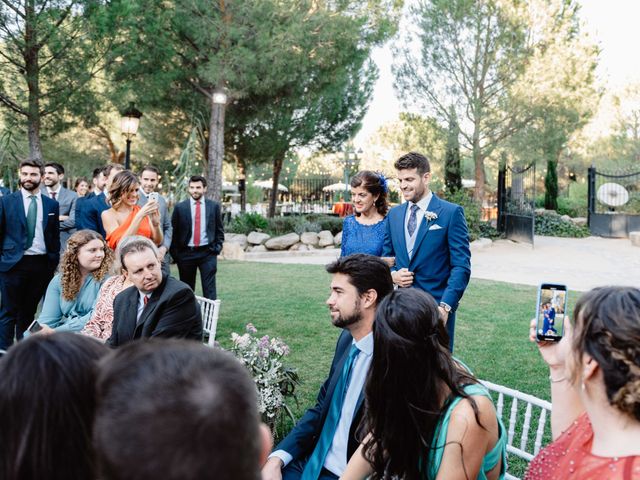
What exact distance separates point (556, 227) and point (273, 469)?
22.1m

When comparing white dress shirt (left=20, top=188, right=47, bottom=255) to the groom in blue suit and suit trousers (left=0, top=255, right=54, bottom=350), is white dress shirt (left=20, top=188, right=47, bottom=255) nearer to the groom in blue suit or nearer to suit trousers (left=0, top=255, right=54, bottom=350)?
Answer: suit trousers (left=0, top=255, right=54, bottom=350)

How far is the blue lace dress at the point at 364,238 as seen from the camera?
484cm

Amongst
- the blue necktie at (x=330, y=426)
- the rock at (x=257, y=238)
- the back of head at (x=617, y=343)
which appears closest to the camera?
the back of head at (x=617, y=343)

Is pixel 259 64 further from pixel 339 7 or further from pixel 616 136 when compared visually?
pixel 616 136

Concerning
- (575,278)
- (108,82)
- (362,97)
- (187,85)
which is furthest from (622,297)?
(362,97)

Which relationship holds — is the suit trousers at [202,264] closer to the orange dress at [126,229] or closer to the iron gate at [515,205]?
the orange dress at [126,229]

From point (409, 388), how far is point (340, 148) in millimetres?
22007

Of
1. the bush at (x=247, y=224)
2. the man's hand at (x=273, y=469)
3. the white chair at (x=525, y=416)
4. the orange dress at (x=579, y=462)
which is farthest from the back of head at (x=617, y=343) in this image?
the bush at (x=247, y=224)

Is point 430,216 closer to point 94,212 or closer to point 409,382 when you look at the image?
point 409,382

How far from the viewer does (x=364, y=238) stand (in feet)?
16.0

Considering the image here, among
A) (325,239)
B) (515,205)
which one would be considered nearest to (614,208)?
(515,205)

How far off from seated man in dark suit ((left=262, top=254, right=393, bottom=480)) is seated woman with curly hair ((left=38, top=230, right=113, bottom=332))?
2.04 meters

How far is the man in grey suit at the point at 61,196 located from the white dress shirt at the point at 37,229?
59.8 inches

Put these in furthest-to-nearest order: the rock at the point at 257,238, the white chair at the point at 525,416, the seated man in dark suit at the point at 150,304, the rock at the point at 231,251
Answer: the rock at the point at 257,238, the rock at the point at 231,251, the seated man in dark suit at the point at 150,304, the white chair at the point at 525,416
